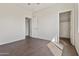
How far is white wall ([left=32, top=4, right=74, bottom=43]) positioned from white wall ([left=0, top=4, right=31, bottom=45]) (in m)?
1.50

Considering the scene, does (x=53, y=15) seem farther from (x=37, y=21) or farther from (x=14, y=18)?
(x=14, y=18)

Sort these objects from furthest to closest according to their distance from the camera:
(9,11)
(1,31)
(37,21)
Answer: (37,21) → (9,11) → (1,31)

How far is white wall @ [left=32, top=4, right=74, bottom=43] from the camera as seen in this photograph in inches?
181

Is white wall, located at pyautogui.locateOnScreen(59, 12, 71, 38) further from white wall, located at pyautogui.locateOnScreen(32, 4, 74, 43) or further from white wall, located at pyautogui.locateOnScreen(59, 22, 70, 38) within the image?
white wall, located at pyautogui.locateOnScreen(32, 4, 74, 43)

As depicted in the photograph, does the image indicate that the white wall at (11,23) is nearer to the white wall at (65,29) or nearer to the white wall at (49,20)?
the white wall at (49,20)

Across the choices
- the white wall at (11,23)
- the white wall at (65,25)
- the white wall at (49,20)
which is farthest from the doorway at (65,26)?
the white wall at (11,23)

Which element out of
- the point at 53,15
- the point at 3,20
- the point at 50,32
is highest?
the point at 53,15

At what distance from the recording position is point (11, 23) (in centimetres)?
451

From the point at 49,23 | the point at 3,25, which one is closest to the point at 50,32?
the point at 49,23

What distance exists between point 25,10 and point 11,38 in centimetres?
272

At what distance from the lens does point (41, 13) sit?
573cm

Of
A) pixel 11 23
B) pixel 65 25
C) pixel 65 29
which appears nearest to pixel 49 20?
pixel 65 25

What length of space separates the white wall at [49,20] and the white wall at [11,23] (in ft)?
4.93

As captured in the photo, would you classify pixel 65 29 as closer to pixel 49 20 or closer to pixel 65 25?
pixel 65 25
